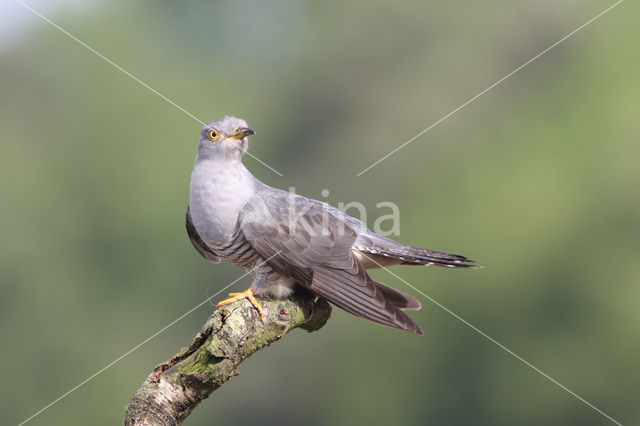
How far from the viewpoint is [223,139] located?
3689mm

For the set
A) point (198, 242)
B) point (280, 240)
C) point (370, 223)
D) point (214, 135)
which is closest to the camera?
point (280, 240)

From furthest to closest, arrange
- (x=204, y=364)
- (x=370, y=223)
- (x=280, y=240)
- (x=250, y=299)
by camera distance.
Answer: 1. (x=370, y=223)
2. (x=280, y=240)
3. (x=250, y=299)
4. (x=204, y=364)

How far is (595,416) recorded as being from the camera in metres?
13.1

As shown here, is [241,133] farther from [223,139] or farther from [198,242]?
[198,242]

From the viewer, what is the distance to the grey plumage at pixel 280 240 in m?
3.48

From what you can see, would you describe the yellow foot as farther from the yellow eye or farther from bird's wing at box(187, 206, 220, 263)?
the yellow eye

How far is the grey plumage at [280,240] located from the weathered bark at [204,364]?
356 millimetres

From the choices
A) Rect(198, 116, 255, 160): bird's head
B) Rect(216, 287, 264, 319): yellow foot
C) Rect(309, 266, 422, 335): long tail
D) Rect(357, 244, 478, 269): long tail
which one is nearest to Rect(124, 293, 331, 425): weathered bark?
Rect(216, 287, 264, 319): yellow foot

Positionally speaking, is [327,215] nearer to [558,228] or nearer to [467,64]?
[558,228]

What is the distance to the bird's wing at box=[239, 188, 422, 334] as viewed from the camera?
135 inches

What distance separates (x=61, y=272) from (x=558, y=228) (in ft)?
42.5

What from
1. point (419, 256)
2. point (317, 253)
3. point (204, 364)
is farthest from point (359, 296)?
point (204, 364)


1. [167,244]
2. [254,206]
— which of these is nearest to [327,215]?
[254,206]

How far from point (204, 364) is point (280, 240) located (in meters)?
0.86
